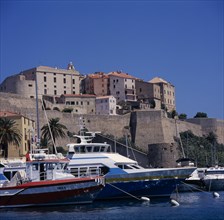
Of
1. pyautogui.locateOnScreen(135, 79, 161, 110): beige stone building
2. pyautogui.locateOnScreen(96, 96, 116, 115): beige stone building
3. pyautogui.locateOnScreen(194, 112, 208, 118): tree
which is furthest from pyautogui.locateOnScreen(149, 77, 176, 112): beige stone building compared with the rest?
pyautogui.locateOnScreen(96, 96, 116, 115): beige stone building

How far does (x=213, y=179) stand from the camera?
43875mm

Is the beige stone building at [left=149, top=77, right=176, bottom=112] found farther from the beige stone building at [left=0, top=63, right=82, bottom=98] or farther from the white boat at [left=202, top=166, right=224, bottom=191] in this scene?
the white boat at [left=202, top=166, right=224, bottom=191]

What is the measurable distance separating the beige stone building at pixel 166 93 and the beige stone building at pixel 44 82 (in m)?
15.8

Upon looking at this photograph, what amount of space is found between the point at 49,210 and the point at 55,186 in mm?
1482

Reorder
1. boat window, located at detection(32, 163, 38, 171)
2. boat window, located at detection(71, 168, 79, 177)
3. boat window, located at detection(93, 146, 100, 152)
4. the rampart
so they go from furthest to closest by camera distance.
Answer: the rampart
boat window, located at detection(93, 146, 100, 152)
boat window, located at detection(71, 168, 79, 177)
boat window, located at detection(32, 163, 38, 171)

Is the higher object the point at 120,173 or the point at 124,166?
the point at 124,166

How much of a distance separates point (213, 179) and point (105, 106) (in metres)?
42.0

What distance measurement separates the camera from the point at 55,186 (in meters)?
29.9

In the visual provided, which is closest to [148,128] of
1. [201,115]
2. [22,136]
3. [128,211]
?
[22,136]

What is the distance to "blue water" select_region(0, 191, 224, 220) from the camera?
85.5 feet

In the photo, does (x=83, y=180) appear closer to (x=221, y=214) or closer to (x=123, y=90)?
(x=221, y=214)

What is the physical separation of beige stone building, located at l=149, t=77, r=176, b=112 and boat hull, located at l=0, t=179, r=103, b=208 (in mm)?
68714

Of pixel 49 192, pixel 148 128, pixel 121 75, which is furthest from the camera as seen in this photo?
pixel 121 75

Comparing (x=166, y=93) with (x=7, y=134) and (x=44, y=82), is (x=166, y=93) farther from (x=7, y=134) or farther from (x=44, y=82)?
(x=7, y=134)
